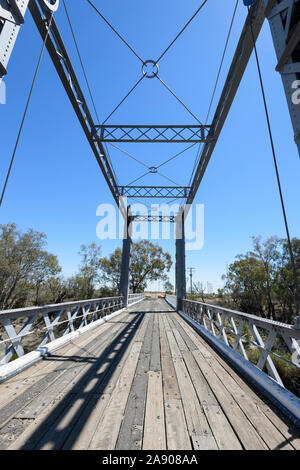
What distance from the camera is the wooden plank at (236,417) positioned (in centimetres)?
163

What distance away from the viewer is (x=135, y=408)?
209cm

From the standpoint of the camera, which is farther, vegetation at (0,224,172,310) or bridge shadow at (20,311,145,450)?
vegetation at (0,224,172,310)

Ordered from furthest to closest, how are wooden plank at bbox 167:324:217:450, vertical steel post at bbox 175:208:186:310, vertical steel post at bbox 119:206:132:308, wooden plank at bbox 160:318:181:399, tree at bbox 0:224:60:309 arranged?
tree at bbox 0:224:60:309 → vertical steel post at bbox 119:206:132:308 → vertical steel post at bbox 175:208:186:310 → wooden plank at bbox 160:318:181:399 → wooden plank at bbox 167:324:217:450

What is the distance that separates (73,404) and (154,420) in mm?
977

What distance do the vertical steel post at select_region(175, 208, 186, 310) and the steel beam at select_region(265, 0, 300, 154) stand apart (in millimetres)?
9618

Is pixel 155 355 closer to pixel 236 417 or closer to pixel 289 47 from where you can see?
pixel 236 417

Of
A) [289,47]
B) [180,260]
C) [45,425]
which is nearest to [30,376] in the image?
[45,425]

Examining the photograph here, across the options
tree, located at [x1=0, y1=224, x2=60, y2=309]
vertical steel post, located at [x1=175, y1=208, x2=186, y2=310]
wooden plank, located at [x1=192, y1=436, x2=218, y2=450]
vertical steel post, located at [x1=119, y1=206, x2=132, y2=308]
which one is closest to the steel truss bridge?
wooden plank, located at [x1=192, y1=436, x2=218, y2=450]

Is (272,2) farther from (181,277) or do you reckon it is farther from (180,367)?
(181,277)

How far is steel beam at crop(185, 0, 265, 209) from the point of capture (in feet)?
13.0

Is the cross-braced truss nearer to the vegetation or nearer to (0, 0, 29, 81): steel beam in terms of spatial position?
(0, 0, 29, 81): steel beam

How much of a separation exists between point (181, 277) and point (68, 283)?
23.0 metres

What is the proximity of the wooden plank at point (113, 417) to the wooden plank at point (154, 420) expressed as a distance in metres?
0.28
